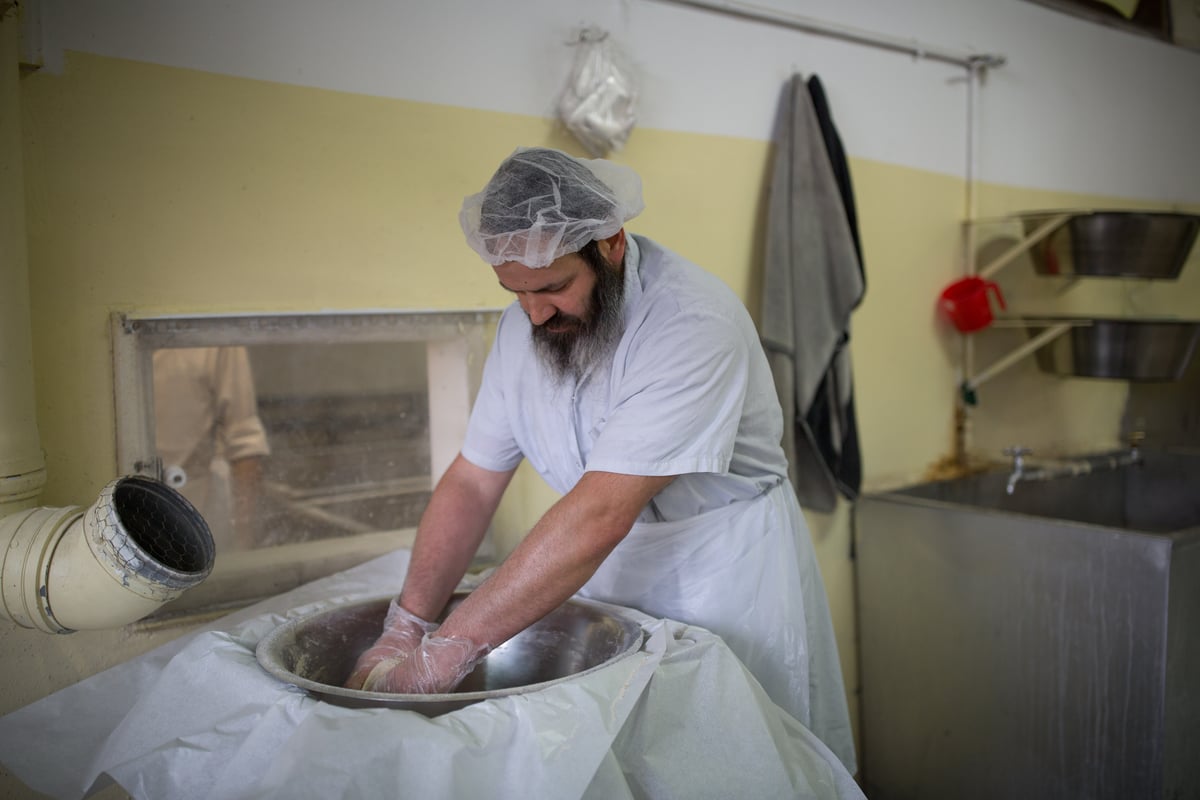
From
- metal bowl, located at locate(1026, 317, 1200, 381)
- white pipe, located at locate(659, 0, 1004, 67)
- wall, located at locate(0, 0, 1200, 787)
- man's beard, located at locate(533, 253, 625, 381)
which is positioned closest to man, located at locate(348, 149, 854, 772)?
man's beard, located at locate(533, 253, 625, 381)

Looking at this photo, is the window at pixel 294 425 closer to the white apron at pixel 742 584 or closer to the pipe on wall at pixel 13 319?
the pipe on wall at pixel 13 319

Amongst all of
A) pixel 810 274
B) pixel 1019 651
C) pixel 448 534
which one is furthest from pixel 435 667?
pixel 1019 651

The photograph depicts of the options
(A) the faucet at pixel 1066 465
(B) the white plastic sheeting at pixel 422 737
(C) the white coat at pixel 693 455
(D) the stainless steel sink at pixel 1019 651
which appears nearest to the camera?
(B) the white plastic sheeting at pixel 422 737

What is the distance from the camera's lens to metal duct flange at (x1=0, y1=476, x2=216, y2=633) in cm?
105

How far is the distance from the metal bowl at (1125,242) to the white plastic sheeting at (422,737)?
1.60 meters

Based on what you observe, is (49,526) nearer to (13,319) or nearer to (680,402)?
(13,319)

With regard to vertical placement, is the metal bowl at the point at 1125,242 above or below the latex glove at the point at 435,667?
above

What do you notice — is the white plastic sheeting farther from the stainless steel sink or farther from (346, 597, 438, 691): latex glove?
the stainless steel sink

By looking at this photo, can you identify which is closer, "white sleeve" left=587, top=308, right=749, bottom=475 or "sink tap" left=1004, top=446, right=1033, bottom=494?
"white sleeve" left=587, top=308, right=749, bottom=475

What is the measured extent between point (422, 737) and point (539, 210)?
587 millimetres

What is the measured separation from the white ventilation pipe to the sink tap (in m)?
1.81

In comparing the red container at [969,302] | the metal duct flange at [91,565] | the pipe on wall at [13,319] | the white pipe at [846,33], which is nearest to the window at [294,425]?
the pipe on wall at [13,319]

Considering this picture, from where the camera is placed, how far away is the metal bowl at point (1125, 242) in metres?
2.21

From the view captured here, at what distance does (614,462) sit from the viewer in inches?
44.1
